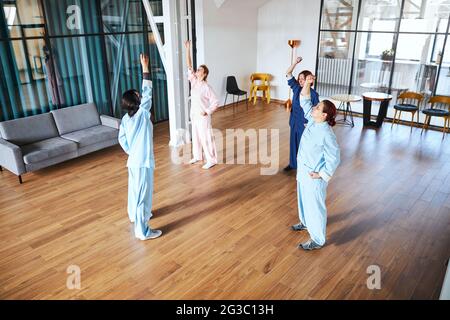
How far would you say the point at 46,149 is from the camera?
5152 mm

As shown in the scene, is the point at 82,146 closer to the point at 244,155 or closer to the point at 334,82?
the point at 244,155

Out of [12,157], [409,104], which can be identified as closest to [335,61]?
[409,104]

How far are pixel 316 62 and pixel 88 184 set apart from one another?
612 cm

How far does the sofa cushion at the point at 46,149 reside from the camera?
4992 millimetres

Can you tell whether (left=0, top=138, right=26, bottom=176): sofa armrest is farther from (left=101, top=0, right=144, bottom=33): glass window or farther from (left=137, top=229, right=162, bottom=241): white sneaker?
(left=101, top=0, right=144, bottom=33): glass window

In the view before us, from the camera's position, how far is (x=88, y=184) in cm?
501

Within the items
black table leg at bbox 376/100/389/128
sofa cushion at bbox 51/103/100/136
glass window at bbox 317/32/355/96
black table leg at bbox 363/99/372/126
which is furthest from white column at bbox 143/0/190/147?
glass window at bbox 317/32/355/96

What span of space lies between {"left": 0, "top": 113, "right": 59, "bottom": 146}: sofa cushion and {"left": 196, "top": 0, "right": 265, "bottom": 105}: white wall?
367 centimetres

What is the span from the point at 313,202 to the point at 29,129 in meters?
4.22

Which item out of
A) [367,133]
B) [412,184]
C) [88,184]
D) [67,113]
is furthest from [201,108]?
[367,133]

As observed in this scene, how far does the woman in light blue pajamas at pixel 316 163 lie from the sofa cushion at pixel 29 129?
396cm

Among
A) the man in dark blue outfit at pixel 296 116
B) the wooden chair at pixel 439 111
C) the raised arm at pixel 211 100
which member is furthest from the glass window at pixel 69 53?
the wooden chair at pixel 439 111

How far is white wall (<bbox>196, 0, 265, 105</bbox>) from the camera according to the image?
802 centimetres

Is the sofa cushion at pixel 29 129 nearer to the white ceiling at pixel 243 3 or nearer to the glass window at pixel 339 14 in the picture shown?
the white ceiling at pixel 243 3
